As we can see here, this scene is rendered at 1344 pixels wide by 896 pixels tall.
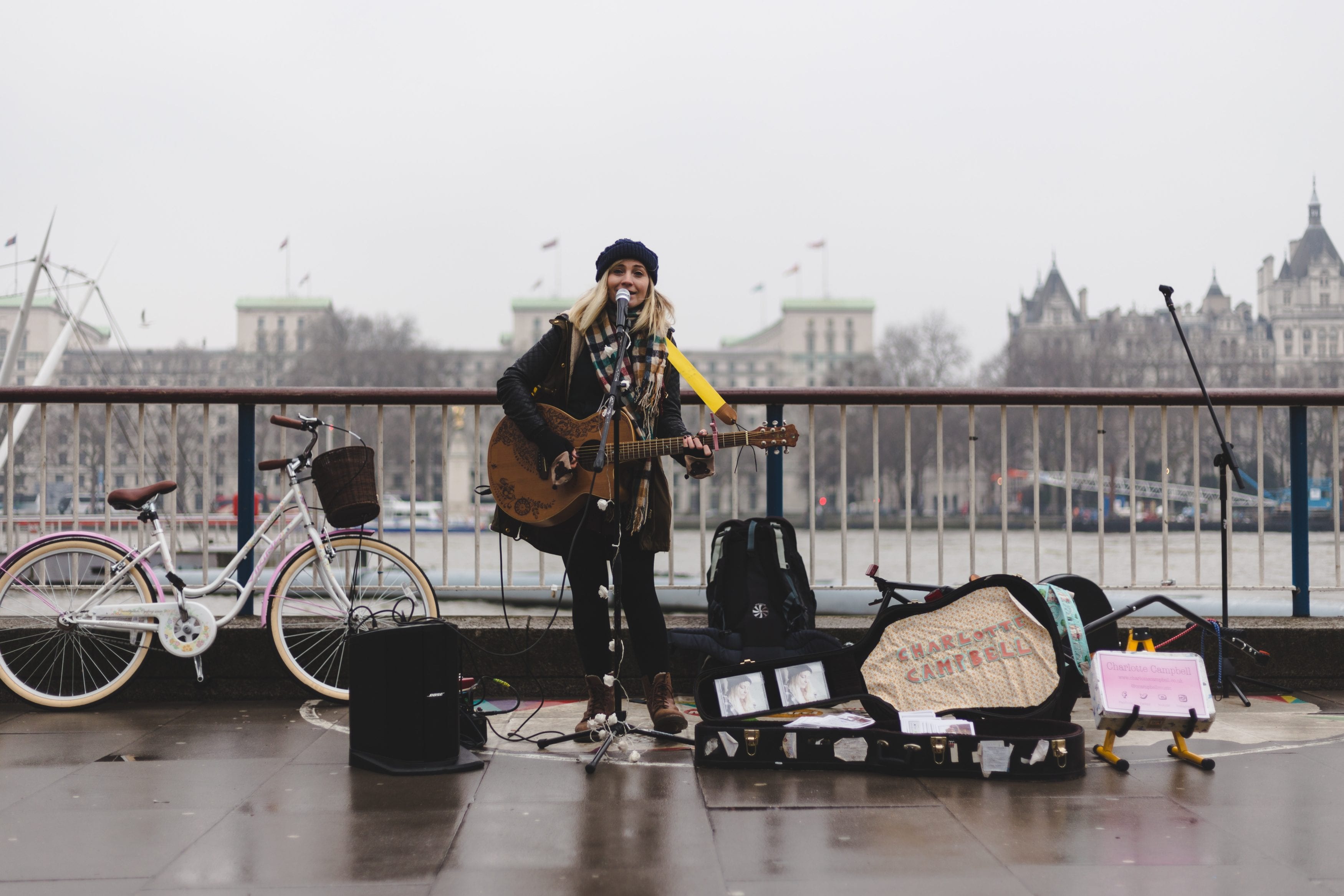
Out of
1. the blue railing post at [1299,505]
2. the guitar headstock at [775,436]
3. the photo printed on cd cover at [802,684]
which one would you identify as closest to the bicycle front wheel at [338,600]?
the photo printed on cd cover at [802,684]

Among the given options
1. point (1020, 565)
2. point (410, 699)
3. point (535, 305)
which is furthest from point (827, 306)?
point (410, 699)

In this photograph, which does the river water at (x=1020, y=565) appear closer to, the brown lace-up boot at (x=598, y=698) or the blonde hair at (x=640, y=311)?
the brown lace-up boot at (x=598, y=698)

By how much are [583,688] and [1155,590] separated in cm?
281

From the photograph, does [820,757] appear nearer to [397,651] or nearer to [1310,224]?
[397,651]

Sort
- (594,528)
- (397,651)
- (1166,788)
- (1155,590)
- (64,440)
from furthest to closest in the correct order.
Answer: (64,440) → (1155,590) → (594,528) → (397,651) → (1166,788)

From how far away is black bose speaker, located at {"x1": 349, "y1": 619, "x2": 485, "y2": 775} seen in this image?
3734 mm

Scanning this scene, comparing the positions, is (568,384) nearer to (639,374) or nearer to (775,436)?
(639,374)

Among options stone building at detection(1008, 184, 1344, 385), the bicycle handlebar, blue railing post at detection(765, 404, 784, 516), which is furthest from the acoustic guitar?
stone building at detection(1008, 184, 1344, 385)

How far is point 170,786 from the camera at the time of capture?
11.7ft

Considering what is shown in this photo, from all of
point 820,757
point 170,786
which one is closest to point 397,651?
point 170,786

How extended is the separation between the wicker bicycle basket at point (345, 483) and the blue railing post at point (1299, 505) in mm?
4461

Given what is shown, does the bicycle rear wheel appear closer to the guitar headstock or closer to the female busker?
the female busker

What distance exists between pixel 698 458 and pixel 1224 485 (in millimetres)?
2511

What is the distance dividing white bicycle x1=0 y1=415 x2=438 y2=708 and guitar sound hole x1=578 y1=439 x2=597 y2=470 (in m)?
1.09
